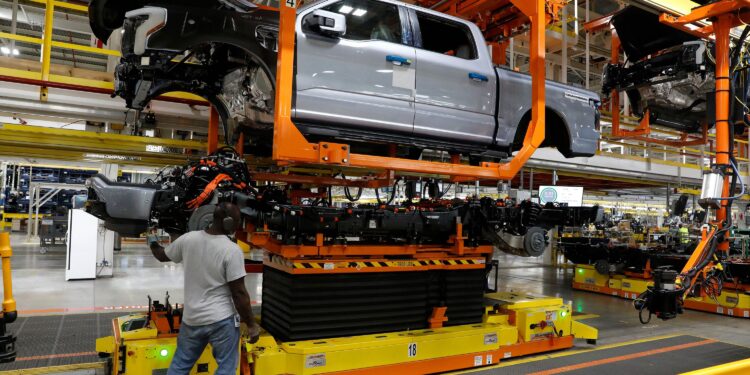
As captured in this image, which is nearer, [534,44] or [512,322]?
[534,44]

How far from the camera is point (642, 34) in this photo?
290 inches

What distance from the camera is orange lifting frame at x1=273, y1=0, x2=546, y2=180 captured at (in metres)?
3.44

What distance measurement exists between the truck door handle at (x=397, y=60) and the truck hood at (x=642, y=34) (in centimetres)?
476

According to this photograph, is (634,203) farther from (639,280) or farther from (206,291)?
(206,291)

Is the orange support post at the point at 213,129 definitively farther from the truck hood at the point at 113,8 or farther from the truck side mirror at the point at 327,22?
the truck side mirror at the point at 327,22

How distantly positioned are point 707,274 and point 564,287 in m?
5.55

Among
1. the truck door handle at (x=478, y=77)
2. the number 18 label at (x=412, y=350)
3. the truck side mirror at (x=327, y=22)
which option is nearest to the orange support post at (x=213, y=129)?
the truck side mirror at (x=327, y=22)

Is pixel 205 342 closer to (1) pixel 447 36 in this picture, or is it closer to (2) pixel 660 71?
(1) pixel 447 36

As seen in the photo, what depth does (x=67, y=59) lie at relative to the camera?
16000mm

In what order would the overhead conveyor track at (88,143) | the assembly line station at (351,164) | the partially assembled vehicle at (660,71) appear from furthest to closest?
the partially assembled vehicle at (660,71)
the overhead conveyor track at (88,143)
the assembly line station at (351,164)

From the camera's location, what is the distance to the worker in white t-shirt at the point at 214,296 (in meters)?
3.06

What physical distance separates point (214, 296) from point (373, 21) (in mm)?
2625

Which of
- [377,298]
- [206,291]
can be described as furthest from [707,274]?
[206,291]

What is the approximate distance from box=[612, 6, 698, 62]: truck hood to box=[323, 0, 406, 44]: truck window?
4598 mm
